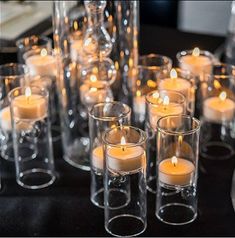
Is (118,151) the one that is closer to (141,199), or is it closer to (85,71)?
(141,199)

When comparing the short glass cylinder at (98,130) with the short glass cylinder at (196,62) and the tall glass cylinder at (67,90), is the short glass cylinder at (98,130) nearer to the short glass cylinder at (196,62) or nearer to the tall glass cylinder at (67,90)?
the tall glass cylinder at (67,90)

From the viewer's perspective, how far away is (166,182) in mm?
879

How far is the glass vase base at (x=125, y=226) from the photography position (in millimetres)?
866

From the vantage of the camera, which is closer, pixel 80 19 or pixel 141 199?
pixel 141 199

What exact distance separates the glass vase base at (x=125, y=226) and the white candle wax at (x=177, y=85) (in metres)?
0.23

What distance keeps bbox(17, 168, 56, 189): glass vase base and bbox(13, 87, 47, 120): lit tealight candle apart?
11 centimetres

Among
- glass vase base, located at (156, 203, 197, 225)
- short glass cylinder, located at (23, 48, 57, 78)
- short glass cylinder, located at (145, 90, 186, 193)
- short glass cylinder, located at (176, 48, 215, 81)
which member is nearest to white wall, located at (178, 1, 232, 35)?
short glass cylinder, located at (176, 48, 215, 81)

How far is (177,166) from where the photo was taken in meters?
0.89

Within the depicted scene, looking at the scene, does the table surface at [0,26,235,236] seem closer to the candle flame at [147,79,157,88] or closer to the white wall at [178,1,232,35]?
the candle flame at [147,79,157,88]

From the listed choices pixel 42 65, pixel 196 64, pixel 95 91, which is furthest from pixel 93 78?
pixel 196 64

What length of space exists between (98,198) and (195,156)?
0.57ft

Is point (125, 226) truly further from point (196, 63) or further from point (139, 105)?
point (196, 63)

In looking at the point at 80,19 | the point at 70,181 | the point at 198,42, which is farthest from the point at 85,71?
the point at 198,42

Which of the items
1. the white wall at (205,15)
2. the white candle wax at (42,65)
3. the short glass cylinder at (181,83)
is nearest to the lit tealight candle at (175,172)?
the short glass cylinder at (181,83)
